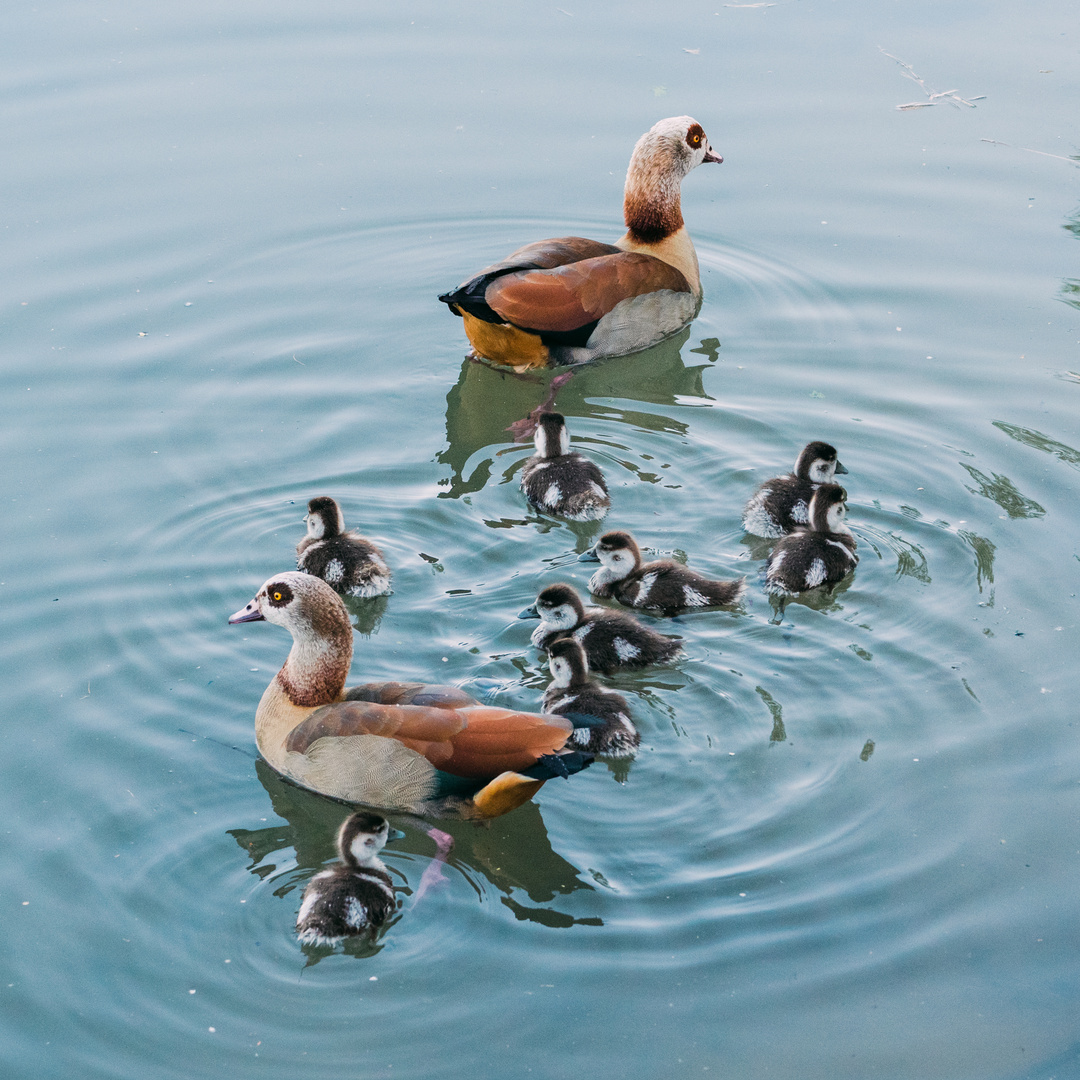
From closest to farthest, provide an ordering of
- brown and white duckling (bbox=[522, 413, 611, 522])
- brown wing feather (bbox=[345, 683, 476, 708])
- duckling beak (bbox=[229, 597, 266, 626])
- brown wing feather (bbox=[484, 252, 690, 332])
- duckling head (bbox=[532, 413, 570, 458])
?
brown wing feather (bbox=[345, 683, 476, 708]) < duckling beak (bbox=[229, 597, 266, 626]) < brown and white duckling (bbox=[522, 413, 611, 522]) < duckling head (bbox=[532, 413, 570, 458]) < brown wing feather (bbox=[484, 252, 690, 332])

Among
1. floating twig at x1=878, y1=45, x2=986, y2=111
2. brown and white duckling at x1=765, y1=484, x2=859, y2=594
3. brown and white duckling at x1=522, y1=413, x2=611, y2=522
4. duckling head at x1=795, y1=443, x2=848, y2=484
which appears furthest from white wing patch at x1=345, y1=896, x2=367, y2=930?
floating twig at x1=878, y1=45, x2=986, y2=111

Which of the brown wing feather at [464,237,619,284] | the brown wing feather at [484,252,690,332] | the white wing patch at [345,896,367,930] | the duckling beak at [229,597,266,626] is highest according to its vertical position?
the brown wing feather at [464,237,619,284]

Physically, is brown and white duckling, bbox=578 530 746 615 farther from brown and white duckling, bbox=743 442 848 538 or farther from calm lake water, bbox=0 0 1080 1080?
brown and white duckling, bbox=743 442 848 538

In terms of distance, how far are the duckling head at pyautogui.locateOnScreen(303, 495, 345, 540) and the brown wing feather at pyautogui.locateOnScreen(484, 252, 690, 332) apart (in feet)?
6.70

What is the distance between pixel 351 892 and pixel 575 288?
4602 mm

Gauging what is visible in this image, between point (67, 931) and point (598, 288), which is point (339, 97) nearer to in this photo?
point (598, 288)

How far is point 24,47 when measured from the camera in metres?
12.0

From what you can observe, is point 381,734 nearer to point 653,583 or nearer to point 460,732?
point 460,732

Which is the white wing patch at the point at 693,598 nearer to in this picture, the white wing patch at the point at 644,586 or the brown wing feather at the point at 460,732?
the white wing patch at the point at 644,586

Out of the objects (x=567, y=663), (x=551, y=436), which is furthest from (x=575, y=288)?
(x=567, y=663)

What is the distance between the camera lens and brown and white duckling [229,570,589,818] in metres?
5.09

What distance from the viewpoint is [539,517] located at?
710 centimetres

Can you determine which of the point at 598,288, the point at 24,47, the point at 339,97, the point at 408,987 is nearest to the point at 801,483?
the point at 598,288

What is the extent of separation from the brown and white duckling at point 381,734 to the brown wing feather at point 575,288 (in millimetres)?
3105
